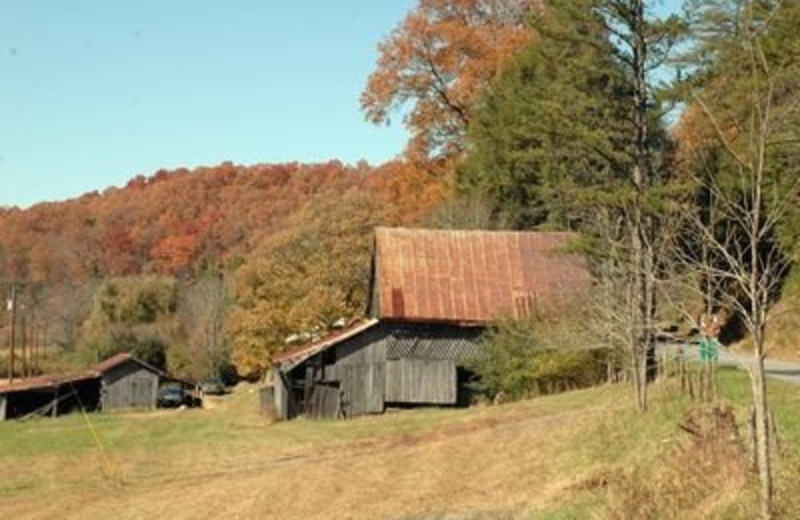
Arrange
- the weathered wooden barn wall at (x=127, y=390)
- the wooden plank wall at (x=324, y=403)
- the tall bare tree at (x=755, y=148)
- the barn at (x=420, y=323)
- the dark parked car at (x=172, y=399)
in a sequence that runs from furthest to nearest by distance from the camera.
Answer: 1. the dark parked car at (x=172, y=399)
2. the weathered wooden barn wall at (x=127, y=390)
3. the wooden plank wall at (x=324, y=403)
4. the barn at (x=420, y=323)
5. the tall bare tree at (x=755, y=148)

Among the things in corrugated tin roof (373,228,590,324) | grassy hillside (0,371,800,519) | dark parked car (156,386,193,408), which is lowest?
dark parked car (156,386,193,408)

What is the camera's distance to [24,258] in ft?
421

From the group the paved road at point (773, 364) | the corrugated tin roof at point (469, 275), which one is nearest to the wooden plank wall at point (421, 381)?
the corrugated tin roof at point (469, 275)

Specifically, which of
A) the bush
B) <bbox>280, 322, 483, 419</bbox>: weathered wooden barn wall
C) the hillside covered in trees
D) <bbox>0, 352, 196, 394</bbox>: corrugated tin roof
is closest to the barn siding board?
<bbox>280, 322, 483, 419</bbox>: weathered wooden barn wall

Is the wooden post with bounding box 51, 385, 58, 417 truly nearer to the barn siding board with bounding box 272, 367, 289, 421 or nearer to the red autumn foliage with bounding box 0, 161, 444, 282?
the barn siding board with bounding box 272, 367, 289, 421

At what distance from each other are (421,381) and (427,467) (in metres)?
14.9

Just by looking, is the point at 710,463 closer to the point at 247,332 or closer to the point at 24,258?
the point at 247,332

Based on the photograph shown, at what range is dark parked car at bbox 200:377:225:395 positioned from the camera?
71250 millimetres

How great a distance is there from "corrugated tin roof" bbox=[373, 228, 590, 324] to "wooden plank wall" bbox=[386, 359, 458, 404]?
1.70 m

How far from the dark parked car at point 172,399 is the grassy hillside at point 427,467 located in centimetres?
2372

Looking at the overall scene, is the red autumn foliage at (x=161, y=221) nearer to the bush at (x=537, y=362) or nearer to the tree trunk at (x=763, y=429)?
the bush at (x=537, y=362)

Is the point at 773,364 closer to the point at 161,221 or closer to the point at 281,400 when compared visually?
the point at 281,400

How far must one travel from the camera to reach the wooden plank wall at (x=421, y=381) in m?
37.7

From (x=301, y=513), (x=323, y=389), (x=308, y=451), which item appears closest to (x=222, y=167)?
(x=323, y=389)
